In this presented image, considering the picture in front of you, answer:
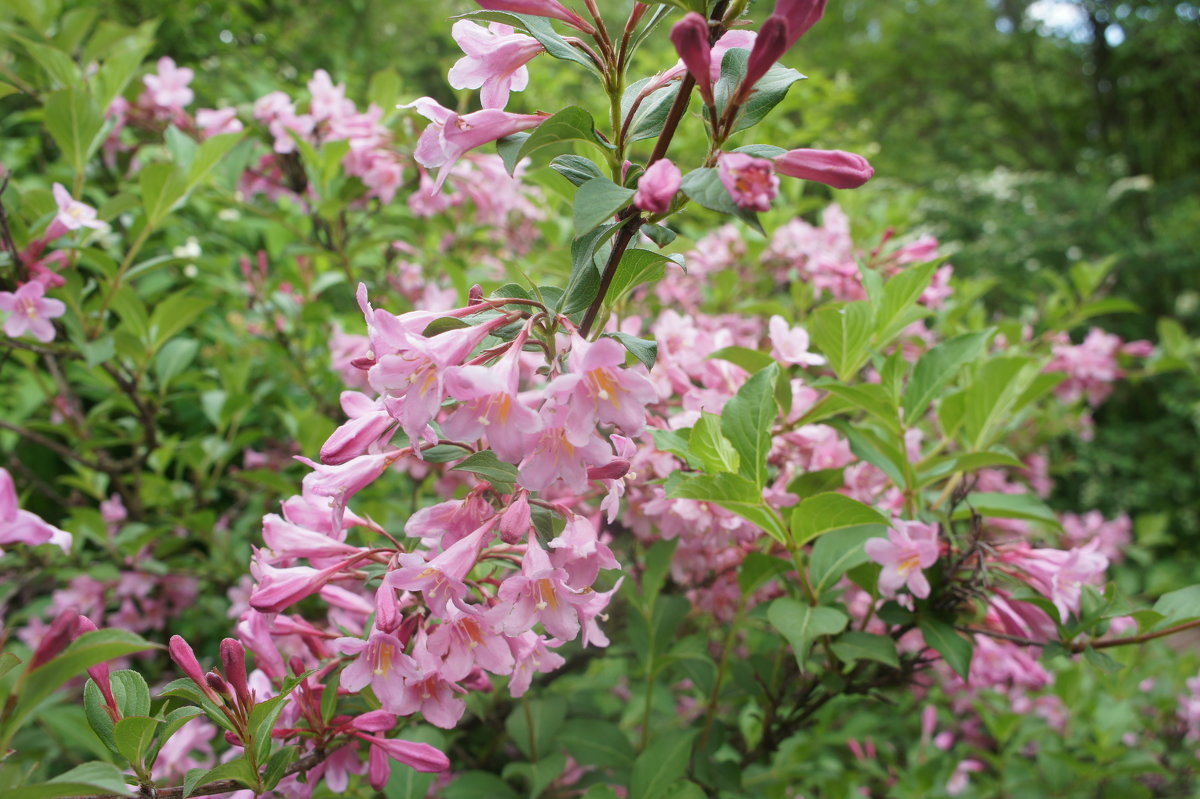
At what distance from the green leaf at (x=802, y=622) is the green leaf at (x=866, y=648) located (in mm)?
92

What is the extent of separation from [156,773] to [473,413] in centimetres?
139

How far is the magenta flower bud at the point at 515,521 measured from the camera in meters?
0.83

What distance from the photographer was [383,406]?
0.89 metres

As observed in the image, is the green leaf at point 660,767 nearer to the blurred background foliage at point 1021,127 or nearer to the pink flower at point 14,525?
the pink flower at point 14,525

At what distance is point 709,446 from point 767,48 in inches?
23.7

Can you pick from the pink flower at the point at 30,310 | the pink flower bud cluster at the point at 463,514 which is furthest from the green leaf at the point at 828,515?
the pink flower at the point at 30,310

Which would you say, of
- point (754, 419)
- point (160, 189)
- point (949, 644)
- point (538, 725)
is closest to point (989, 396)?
point (949, 644)

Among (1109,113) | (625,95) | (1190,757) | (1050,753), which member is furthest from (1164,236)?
(625,95)

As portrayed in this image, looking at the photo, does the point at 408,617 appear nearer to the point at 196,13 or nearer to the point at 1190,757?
the point at 1190,757

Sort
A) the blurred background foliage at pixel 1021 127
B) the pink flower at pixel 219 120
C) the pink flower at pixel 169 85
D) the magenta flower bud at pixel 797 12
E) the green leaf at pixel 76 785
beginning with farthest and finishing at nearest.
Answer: the blurred background foliage at pixel 1021 127 < the pink flower at pixel 169 85 < the pink flower at pixel 219 120 < the magenta flower bud at pixel 797 12 < the green leaf at pixel 76 785

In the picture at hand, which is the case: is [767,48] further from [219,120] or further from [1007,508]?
[219,120]

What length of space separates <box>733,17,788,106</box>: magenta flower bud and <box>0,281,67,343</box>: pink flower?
1.42m

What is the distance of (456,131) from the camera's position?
86 cm

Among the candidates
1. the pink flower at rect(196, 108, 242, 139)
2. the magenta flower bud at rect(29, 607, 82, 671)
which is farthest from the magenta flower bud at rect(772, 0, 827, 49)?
the pink flower at rect(196, 108, 242, 139)
